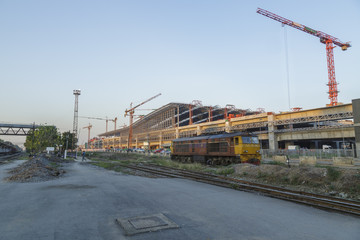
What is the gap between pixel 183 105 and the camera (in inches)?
3802

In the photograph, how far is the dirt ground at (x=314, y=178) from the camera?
12.3 m

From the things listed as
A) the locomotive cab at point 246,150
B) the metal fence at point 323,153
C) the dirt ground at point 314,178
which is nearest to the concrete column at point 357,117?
A: the metal fence at point 323,153

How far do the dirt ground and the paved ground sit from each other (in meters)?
4.59

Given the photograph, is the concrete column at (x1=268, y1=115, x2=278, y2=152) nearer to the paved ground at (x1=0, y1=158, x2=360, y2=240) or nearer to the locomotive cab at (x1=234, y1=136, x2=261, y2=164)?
the locomotive cab at (x1=234, y1=136, x2=261, y2=164)

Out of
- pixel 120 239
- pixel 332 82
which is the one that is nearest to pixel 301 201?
pixel 120 239

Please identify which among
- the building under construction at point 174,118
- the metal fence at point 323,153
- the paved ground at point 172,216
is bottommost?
the paved ground at point 172,216

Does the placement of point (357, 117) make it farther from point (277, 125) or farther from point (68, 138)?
point (68, 138)

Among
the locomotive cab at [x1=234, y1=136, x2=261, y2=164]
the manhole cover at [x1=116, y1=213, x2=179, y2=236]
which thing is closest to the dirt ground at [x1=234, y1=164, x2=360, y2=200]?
the locomotive cab at [x1=234, y1=136, x2=261, y2=164]

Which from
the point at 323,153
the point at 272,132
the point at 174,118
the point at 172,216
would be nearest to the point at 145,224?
the point at 172,216

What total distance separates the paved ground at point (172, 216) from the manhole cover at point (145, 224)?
7.7 inches

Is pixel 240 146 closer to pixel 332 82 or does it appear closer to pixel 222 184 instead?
pixel 222 184

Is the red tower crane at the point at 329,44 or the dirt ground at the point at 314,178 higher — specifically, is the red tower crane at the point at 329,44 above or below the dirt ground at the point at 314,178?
above

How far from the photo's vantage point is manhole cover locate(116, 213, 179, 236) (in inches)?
243

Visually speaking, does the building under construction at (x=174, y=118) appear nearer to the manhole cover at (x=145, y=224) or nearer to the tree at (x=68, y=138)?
the tree at (x=68, y=138)
